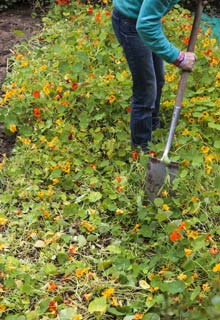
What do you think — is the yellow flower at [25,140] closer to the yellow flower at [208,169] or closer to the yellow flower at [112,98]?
the yellow flower at [112,98]

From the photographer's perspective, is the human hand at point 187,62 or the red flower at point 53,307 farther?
the human hand at point 187,62

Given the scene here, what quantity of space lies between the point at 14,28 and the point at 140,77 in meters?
2.27

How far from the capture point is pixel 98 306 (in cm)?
216

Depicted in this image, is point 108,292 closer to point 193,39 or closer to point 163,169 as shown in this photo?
point 163,169

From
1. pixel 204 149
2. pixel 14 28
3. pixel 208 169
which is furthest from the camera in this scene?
pixel 14 28

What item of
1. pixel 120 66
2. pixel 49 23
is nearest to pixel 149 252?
pixel 120 66

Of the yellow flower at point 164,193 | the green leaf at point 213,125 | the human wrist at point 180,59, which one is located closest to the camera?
the human wrist at point 180,59

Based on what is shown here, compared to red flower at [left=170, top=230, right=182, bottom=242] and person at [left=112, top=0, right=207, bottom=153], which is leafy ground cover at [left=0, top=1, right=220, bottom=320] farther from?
person at [left=112, top=0, right=207, bottom=153]

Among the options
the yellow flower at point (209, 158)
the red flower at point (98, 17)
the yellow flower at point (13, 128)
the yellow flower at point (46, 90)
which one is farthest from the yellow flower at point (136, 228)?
the red flower at point (98, 17)

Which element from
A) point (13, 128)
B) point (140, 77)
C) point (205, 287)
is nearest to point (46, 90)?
point (13, 128)

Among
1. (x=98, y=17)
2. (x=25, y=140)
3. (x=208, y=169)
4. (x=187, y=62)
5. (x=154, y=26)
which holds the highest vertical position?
(x=154, y=26)

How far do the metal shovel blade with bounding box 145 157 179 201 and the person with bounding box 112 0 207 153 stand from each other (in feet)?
0.93

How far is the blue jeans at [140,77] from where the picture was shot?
2.51 m

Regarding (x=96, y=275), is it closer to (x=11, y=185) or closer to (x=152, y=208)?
(x=152, y=208)
